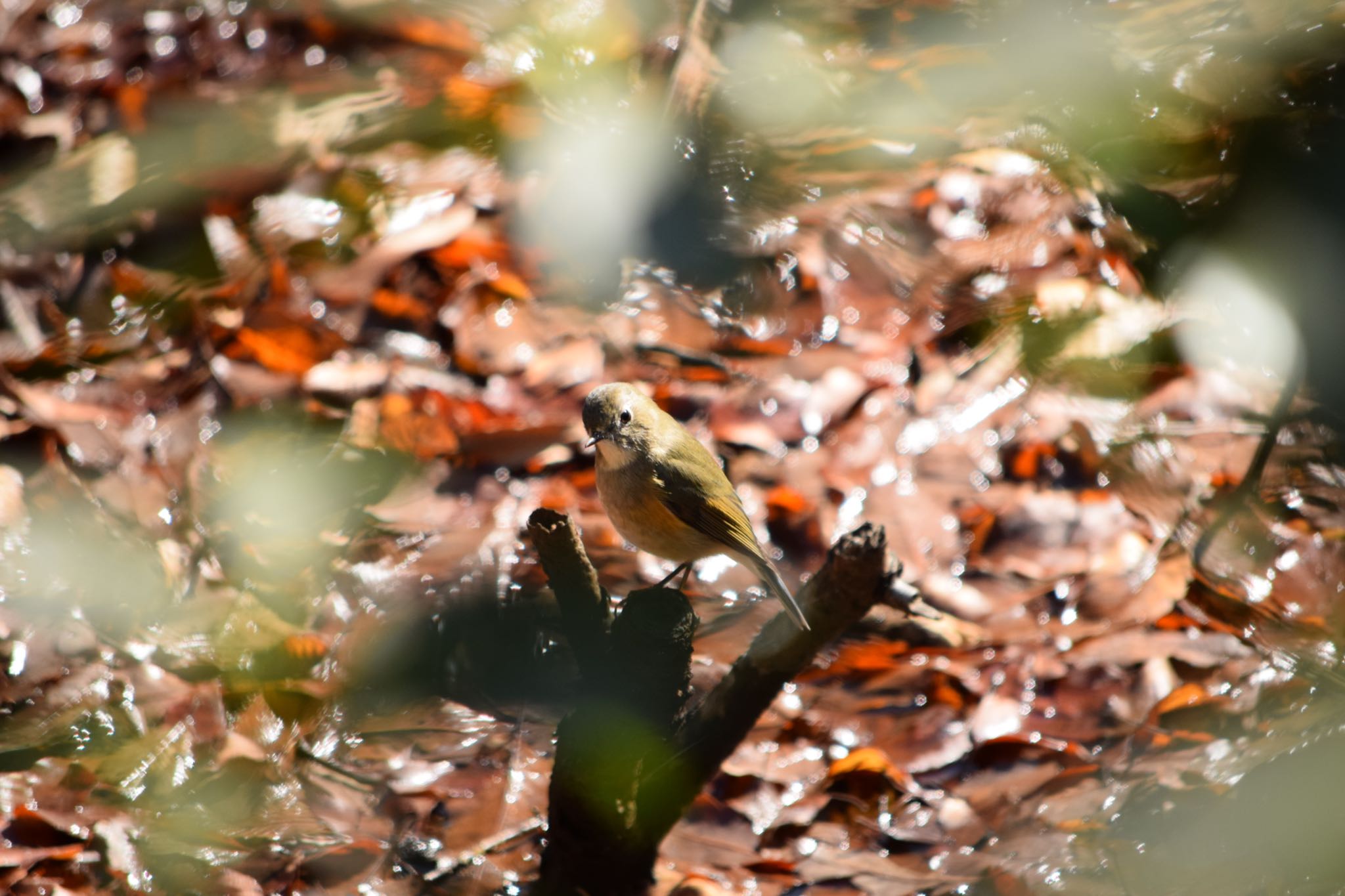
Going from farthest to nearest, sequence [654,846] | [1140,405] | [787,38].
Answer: [787,38]
[1140,405]
[654,846]

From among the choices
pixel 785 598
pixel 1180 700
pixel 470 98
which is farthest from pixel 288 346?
pixel 1180 700

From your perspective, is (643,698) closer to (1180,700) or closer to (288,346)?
(1180,700)

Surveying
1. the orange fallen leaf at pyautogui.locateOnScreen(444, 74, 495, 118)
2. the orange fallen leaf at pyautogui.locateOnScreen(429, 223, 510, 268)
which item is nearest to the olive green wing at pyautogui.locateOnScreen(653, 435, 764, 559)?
the orange fallen leaf at pyautogui.locateOnScreen(429, 223, 510, 268)

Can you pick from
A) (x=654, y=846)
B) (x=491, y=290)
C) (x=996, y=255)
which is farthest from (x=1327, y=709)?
(x=491, y=290)

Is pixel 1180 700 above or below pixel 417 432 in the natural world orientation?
→ above

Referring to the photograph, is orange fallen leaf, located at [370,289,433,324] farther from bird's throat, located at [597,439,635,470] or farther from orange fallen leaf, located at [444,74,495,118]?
bird's throat, located at [597,439,635,470]

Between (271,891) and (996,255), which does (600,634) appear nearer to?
(271,891)

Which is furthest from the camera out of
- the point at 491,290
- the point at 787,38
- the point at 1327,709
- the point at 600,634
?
the point at 787,38
